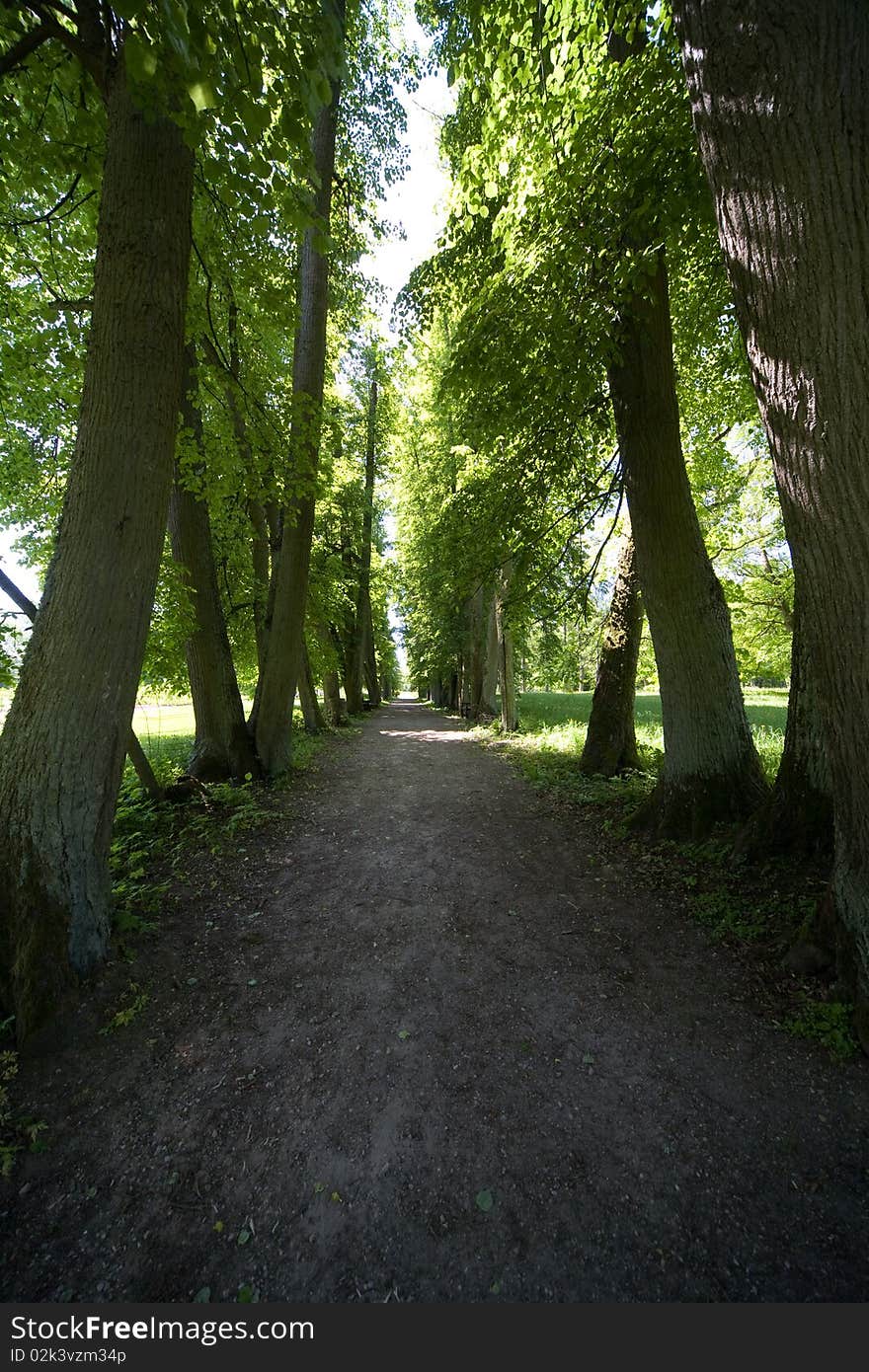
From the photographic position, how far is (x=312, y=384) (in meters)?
7.20

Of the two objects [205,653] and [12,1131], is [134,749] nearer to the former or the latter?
[205,653]

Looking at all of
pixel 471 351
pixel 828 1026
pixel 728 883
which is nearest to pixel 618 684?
pixel 728 883

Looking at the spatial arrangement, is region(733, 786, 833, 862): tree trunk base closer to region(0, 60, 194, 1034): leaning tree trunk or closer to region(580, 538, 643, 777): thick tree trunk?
region(580, 538, 643, 777): thick tree trunk

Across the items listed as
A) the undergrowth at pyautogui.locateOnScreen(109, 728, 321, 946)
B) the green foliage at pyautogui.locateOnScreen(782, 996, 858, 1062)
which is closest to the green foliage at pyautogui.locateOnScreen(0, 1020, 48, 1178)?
the undergrowth at pyautogui.locateOnScreen(109, 728, 321, 946)

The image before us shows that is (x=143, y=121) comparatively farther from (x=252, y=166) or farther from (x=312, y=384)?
(x=312, y=384)

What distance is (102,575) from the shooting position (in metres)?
2.84

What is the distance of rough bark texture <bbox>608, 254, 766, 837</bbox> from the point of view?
4727mm

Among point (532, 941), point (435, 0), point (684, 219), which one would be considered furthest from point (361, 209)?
point (532, 941)

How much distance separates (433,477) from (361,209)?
24.7 ft

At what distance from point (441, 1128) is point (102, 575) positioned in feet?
11.0

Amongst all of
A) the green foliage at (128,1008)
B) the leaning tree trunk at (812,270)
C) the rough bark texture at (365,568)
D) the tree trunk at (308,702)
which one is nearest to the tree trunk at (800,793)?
the leaning tree trunk at (812,270)

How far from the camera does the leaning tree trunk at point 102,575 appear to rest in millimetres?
2725

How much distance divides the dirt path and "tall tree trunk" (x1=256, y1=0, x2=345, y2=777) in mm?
4144

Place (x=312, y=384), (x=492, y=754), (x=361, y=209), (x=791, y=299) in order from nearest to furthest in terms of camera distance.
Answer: (x=791, y=299) < (x=312, y=384) < (x=361, y=209) < (x=492, y=754)
